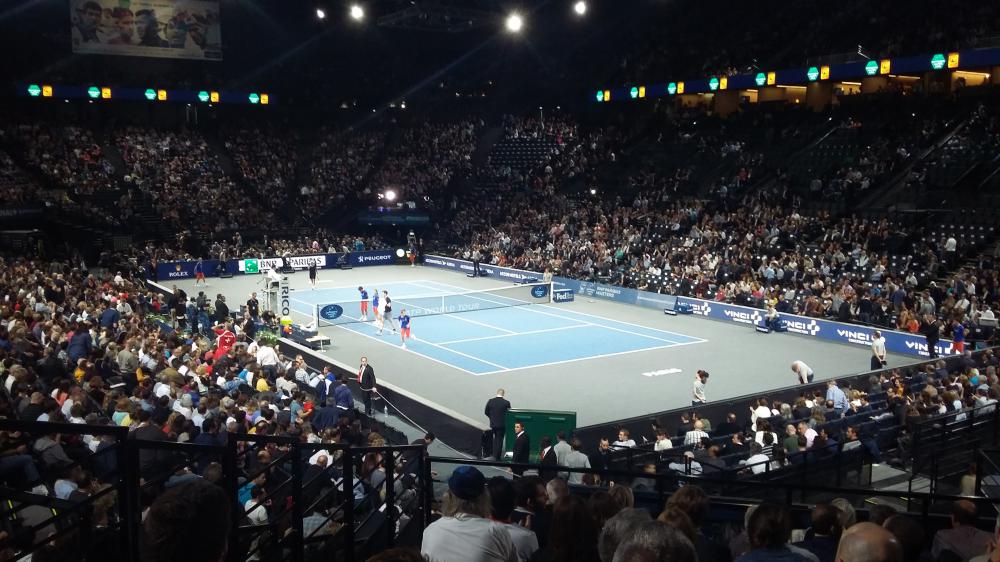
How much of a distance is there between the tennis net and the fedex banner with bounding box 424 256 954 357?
4.38 feet

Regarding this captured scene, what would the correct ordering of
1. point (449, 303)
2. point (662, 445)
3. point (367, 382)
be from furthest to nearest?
point (449, 303)
point (367, 382)
point (662, 445)

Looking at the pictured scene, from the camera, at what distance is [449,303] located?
35.2 m

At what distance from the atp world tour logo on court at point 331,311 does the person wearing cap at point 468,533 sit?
25.9 meters

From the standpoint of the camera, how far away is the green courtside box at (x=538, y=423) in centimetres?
1548

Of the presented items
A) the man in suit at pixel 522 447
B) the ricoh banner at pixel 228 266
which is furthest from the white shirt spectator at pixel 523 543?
the ricoh banner at pixel 228 266

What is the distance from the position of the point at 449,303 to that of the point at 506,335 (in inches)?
233

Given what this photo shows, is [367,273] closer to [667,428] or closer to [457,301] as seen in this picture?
[457,301]

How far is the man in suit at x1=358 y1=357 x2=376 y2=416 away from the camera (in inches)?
741

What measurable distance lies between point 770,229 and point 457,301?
49.2 feet

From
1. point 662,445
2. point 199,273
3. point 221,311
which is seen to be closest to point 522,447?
point 662,445

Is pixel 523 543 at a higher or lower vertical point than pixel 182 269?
higher

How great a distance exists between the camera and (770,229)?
3788 cm

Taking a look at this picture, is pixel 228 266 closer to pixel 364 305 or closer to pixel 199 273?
pixel 199 273

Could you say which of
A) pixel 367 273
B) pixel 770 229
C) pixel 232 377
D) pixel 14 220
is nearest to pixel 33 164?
pixel 14 220
